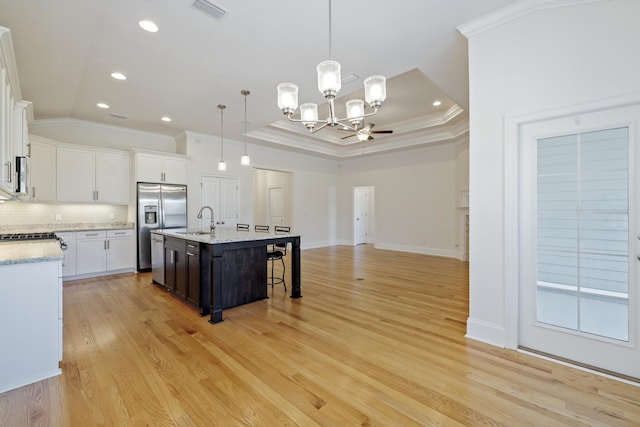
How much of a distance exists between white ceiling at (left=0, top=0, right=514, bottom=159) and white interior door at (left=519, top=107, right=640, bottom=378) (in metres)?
1.37

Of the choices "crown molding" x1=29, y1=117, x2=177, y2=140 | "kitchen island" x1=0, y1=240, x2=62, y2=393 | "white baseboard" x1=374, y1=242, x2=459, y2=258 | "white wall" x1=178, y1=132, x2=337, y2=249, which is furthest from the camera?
"white baseboard" x1=374, y1=242, x2=459, y2=258

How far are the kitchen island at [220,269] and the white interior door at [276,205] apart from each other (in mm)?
5374

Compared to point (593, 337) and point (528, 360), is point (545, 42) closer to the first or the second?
point (593, 337)

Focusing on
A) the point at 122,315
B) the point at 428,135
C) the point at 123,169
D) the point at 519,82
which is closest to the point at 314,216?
the point at 428,135

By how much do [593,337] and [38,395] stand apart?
13.5 ft

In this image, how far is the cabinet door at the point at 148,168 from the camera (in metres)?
5.69

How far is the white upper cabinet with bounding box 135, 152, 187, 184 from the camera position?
18.7 ft

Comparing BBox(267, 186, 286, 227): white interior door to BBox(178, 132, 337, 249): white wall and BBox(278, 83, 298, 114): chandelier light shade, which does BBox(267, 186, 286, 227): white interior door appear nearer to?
BBox(178, 132, 337, 249): white wall

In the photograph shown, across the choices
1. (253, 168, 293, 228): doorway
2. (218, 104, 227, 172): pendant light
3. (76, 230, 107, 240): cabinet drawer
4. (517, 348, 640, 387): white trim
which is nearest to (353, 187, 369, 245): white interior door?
(253, 168, 293, 228): doorway

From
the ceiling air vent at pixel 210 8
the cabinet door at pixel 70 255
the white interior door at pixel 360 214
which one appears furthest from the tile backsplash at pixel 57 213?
the white interior door at pixel 360 214

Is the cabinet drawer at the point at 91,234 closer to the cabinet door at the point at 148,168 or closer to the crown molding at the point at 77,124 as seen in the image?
the cabinet door at the point at 148,168

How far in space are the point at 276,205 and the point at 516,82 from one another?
26.2 ft

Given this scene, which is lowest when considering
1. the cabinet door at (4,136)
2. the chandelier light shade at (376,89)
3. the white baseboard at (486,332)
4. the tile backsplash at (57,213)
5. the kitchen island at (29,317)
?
the white baseboard at (486,332)

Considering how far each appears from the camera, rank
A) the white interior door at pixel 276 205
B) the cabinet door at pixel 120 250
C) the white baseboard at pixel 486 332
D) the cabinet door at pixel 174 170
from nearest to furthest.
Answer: the white baseboard at pixel 486 332 < the cabinet door at pixel 120 250 < the cabinet door at pixel 174 170 < the white interior door at pixel 276 205
